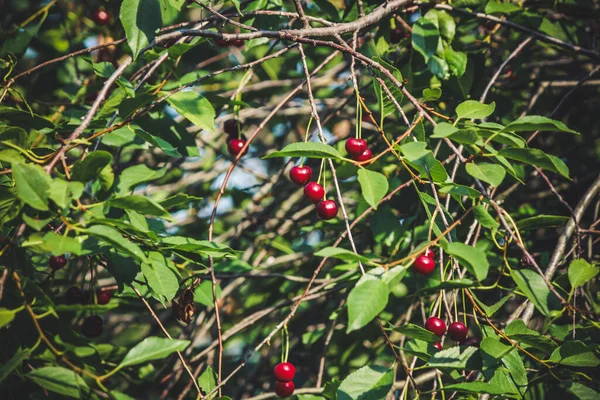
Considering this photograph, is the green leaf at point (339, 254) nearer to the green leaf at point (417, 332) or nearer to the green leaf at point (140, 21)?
the green leaf at point (417, 332)

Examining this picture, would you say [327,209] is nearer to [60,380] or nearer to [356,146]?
[356,146]

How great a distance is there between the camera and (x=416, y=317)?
220cm

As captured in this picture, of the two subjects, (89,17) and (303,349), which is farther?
(89,17)

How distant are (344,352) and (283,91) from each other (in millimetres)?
1331

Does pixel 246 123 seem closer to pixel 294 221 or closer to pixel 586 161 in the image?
pixel 294 221

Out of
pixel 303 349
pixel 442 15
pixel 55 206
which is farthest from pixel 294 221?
pixel 55 206

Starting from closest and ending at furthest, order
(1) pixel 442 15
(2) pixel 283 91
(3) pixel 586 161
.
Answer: (1) pixel 442 15 → (3) pixel 586 161 → (2) pixel 283 91

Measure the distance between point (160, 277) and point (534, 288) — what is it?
84 centimetres

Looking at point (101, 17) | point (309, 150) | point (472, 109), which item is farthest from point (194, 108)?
point (101, 17)

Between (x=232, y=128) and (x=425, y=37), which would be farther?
(x=232, y=128)

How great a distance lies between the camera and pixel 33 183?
3.06ft

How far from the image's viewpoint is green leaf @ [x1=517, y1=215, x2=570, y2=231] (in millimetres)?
1227

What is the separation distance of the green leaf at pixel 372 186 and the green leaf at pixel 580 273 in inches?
23.9

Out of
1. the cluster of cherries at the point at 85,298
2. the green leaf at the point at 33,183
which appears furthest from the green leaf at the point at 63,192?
the cluster of cherries at the point at 85,298
